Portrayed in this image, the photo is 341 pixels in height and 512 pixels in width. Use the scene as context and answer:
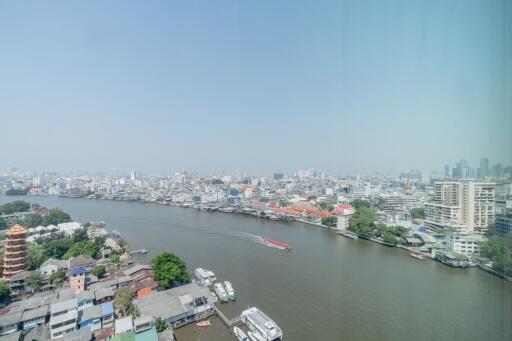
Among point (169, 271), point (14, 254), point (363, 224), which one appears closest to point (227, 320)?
point (169, 271)

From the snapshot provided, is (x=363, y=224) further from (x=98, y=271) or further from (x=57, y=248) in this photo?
(x=57, y=248)

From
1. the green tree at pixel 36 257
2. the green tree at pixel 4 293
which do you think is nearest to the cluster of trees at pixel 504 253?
the green tree at pixel 4 293

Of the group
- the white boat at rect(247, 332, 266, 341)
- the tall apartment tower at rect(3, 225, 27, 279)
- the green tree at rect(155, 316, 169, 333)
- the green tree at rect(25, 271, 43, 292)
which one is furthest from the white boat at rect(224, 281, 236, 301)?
the tall apartment tower at rect(3, 225, 27, 279)

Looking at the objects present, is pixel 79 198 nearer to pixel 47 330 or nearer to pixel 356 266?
pixel 47 330

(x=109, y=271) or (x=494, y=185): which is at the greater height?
(x=494, y=185)

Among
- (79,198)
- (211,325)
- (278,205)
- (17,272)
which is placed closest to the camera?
(211,325)

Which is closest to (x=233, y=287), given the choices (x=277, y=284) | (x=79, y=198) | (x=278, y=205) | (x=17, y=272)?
(x=277, y=284)

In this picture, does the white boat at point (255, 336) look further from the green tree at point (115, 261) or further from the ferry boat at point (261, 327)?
the green tree at point (115, 261)

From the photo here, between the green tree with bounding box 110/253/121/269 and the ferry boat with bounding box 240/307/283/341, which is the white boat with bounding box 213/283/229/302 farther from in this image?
the green tree with bounding box 110/253/121/269
